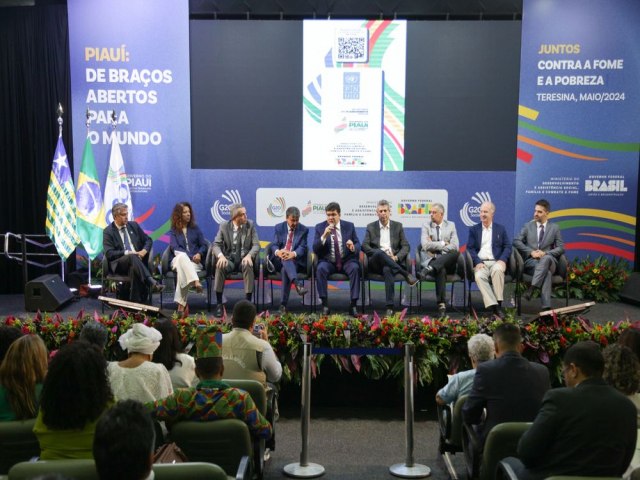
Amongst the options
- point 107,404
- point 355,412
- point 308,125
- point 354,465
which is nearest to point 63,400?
point 107,404

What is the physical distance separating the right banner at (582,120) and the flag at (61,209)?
525 cm

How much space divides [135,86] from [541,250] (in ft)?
16.4

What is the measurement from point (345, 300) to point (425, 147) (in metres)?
2.15

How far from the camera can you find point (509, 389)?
3.10m

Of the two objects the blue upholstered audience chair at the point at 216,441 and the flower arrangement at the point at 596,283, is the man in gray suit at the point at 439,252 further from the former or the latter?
the blue upholstered audience chair at the point at 216,441

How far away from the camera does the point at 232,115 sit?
841cm

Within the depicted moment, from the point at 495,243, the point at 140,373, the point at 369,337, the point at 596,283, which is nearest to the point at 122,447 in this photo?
the point at 140,373

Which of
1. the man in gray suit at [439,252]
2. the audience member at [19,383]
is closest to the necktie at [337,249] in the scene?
the man in gray suit at [439,252]

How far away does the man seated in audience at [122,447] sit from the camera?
1.79 metres

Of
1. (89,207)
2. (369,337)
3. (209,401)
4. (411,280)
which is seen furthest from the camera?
(89,207)

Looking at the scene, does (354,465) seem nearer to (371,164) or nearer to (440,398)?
(440,398)

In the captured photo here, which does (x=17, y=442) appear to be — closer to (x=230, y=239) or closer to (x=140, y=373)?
(x=140, y=373)

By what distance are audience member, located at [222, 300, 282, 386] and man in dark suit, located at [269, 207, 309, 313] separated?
3068 millimetres

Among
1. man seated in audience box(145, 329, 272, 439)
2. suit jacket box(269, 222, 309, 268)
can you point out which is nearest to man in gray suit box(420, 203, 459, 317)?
suit jacket box(269, 222, 309, 268)
